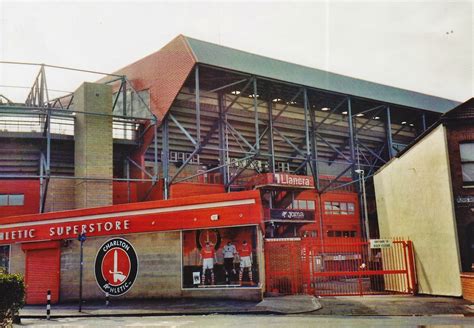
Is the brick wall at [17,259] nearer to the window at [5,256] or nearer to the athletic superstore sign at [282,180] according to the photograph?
the window at [5,256]

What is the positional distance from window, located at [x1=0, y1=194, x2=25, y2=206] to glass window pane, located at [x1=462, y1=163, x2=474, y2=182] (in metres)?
28.5

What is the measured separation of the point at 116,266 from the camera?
72.6 feet

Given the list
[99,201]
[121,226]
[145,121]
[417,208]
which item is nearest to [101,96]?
[145,121]

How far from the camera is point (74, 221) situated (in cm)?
2342

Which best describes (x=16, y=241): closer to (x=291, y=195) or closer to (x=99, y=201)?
(x=99, y=201)

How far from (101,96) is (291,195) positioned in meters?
17.6

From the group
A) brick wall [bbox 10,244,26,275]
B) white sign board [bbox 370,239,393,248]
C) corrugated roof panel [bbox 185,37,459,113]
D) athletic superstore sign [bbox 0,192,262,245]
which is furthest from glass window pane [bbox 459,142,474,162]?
brick wall [bbox 10,244,26,275]

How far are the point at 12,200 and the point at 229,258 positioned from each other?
21.1 meters

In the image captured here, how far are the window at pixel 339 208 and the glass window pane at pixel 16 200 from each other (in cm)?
2704

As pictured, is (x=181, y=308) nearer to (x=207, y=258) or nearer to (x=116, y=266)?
(x=207, y=258)

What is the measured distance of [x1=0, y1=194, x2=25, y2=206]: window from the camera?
34.5 m

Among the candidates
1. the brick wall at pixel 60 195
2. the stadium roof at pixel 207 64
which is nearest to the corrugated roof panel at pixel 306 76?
the stadium roof at pixel 207 64

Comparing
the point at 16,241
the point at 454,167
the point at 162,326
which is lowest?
the point at 162,326

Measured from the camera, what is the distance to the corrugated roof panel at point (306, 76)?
36594mm
